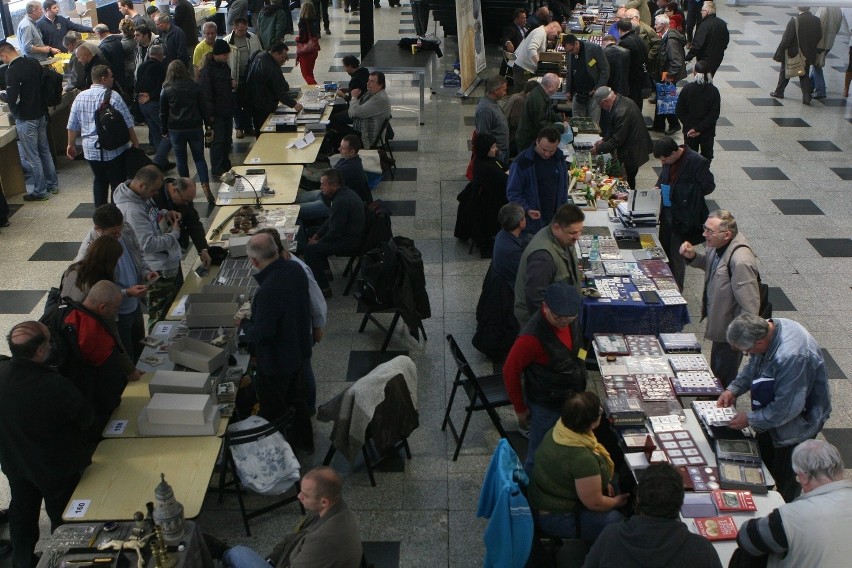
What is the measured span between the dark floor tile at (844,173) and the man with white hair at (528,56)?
4.00 m

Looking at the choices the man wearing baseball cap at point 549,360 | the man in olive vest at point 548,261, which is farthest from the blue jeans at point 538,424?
the man in olive vest at point 548,261

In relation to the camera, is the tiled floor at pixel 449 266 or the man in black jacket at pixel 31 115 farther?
the man in black jacket at pixel 31 115

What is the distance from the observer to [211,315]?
18.1ft

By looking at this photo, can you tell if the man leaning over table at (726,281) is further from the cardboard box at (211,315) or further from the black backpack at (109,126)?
the black backpack at (109,126)

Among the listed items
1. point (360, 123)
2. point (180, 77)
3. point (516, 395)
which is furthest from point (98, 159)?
point (516, 395)

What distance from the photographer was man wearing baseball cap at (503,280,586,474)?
4559mm

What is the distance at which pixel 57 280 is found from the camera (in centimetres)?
764

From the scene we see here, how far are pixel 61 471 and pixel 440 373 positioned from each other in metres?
2.84

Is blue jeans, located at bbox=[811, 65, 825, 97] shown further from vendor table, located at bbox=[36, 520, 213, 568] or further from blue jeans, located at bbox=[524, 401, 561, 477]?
vendor table, located at bbox=[36, 520, 213, 568]

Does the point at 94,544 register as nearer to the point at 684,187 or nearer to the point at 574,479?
the point at 574,479

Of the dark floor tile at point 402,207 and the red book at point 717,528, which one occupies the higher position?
the red book at point 717,528

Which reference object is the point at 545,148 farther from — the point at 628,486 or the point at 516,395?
the point at 628,486

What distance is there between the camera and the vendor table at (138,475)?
4184 mm

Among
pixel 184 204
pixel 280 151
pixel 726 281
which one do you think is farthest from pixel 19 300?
pixel 726 281
